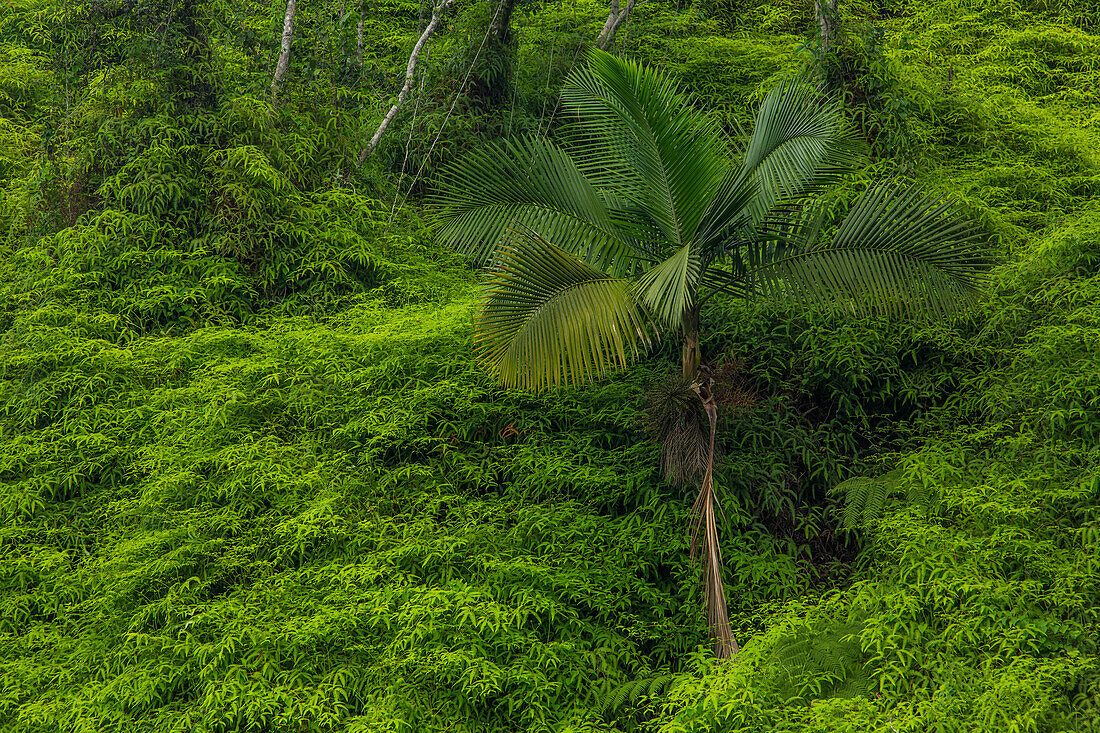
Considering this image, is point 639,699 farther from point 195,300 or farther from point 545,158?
point 195,300

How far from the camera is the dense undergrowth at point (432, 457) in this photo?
424 centimetres

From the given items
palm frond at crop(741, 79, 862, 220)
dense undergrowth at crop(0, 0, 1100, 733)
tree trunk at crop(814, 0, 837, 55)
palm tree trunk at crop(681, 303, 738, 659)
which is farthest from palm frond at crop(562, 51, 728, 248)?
tree trunk at crop(814, 0, 837, 55)

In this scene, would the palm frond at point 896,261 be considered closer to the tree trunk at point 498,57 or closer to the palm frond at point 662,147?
the palm frond at point 662,147

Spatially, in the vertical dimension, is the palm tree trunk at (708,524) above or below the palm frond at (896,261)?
below

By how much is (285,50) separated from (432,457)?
4692 millimetres

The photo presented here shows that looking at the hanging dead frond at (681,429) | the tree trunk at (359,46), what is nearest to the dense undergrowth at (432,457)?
the hanging dead frond at (681,429)

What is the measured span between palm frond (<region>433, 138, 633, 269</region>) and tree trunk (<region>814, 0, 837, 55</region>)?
425cm

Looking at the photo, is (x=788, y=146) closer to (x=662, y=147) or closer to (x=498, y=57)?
(x=662, y=147)

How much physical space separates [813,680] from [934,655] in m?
0.58

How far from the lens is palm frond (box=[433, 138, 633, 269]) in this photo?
5262 millimetres

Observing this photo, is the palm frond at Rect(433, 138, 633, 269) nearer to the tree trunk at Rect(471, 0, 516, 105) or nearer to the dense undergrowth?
the dense undergrowth

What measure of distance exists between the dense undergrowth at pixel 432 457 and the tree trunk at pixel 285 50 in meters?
0.14

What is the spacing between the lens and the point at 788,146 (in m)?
5.20

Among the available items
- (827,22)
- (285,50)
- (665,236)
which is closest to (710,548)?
(665,236)
